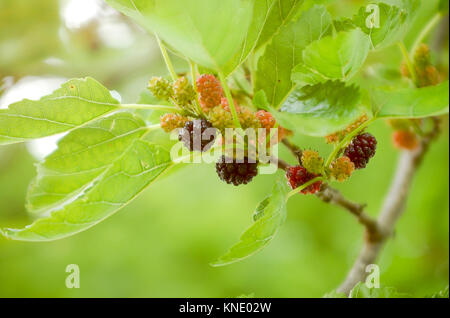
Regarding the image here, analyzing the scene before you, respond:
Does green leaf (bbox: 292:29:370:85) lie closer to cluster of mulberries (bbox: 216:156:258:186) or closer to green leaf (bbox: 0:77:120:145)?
cluster of mulberries (bbox: 216:156:258:186)

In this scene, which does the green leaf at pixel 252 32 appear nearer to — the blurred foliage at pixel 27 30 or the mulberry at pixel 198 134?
the mulberry at pixel 198 134

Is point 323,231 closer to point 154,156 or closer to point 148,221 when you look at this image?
point 148,221

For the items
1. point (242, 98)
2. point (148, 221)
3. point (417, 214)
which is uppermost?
point (148, 221)

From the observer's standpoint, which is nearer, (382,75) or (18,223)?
(382,75)

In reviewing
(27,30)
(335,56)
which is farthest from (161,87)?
(27,30)

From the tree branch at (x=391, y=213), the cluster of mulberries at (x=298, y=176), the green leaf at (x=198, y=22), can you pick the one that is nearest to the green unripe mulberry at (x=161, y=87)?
the green leaf at (x=198, y=22)

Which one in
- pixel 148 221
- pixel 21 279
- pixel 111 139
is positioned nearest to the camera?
pixel 111 139

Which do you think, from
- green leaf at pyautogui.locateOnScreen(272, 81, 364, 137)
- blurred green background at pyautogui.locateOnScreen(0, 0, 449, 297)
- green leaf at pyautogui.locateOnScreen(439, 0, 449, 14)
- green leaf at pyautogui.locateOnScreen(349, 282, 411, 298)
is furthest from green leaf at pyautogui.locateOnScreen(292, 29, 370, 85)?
blurred green background at pyautogui.locateOnScreen(0, 0, 449, 297)

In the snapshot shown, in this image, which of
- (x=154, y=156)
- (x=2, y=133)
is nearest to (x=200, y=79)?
(x=154, y=156)
